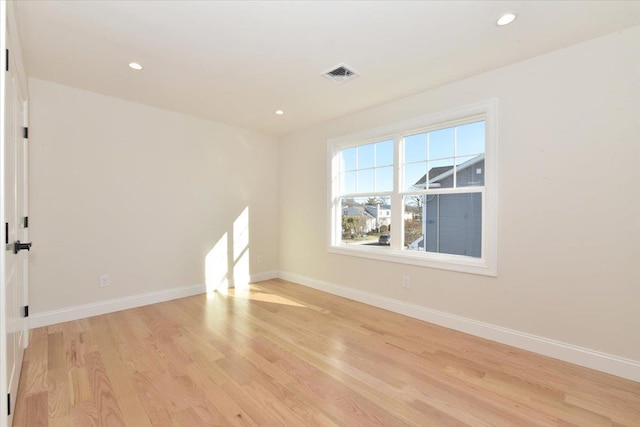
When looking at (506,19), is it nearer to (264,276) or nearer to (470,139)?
(470,139)

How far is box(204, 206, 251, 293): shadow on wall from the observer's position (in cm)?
434

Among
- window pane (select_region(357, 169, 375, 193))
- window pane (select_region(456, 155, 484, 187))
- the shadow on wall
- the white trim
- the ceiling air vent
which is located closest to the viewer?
the ceiling air vent

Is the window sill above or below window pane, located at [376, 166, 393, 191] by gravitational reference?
below

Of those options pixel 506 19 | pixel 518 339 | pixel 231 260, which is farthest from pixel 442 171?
pixel 231 260

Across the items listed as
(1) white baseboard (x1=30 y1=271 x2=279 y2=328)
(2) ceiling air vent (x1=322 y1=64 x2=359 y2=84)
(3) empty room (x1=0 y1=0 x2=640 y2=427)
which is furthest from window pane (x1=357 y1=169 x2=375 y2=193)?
(1) white baseboard (x1=30 y1=271 x2=279 y2=328)

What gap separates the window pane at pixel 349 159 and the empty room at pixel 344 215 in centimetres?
5

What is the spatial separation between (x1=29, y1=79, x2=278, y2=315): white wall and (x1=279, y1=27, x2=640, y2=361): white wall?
10.3ft

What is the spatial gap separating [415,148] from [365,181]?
0.84m

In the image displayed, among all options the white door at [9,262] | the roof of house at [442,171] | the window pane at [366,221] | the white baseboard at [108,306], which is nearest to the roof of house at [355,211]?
the window pane at [366,221]

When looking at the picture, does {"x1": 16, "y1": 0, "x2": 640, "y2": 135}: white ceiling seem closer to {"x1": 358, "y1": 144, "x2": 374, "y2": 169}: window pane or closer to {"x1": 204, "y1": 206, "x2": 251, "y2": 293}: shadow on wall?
{"x1": 358, "y1": 144, "x2": 374, "y2": 169}: window pane

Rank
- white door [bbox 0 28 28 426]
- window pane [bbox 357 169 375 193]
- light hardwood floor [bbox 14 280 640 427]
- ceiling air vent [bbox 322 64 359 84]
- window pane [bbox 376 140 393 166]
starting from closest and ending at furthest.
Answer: white door [bbox 0 28 28 426] < light hardwood floor [bbox 14 280 640 427] < ceiling air vent [bbox 322 64 359 84] < window pane [bbox 376 140 393 166] < window pane [bbox 357 169 375 193]

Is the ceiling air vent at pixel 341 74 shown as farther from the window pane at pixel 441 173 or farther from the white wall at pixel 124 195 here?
the white wall at pixel 124 195

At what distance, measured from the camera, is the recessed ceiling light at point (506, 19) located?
1987 mm

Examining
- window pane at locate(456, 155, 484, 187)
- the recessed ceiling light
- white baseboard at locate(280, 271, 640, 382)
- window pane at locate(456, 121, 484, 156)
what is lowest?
white baseboard at locate(280, 271, 640, 382)
